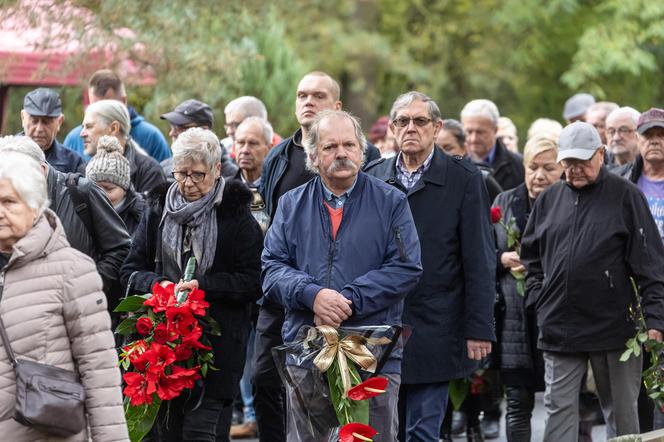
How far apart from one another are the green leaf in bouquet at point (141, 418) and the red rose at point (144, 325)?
381 millimetres

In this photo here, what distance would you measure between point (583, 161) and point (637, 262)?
0.71 metres

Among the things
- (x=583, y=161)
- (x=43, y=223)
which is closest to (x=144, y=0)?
(x=583, y=161)

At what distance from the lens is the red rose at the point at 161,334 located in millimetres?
8125

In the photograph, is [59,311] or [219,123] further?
[219,123]

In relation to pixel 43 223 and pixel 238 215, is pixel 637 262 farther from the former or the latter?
pixel 43 223

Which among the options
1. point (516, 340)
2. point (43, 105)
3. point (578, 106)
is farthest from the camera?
point (578, 106)

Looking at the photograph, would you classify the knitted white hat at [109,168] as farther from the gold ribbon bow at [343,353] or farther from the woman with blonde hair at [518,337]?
the gold ribbon bow at [343,353]

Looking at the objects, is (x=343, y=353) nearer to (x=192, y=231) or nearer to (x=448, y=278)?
(x=448, y=278)

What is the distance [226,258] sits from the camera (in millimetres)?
8398

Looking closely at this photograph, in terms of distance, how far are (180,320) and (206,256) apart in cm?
45

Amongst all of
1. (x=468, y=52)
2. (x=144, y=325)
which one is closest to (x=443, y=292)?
(x=144, y=325)

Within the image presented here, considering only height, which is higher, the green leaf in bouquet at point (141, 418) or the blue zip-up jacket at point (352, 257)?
the blue zip-up jacket at point (352, 257)

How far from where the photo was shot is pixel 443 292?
819 cm

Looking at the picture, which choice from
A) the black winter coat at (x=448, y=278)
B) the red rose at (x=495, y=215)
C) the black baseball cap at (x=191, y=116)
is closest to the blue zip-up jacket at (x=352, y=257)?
the black winter coat at (x=448, y=278)
